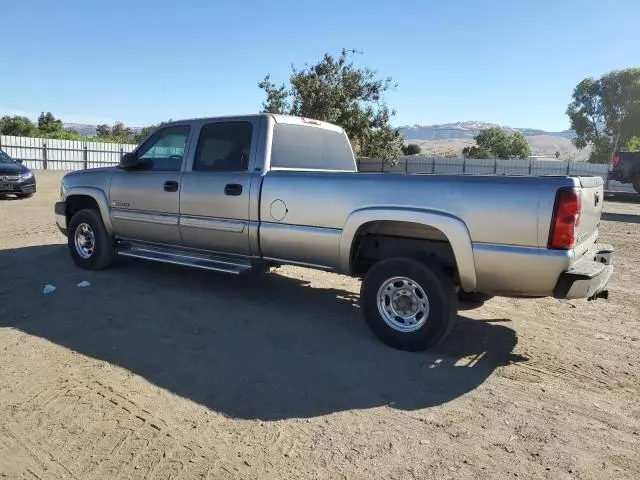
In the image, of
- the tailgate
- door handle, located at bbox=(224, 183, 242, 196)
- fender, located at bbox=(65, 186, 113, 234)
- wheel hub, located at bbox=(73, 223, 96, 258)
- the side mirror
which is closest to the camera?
the tailgate

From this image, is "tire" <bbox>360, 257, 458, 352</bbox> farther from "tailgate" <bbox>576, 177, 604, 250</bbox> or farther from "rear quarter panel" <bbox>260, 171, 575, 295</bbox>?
"tailgate" <bbox>576, 177, 604, 250</bbox>

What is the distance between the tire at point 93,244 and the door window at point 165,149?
42.9 inches

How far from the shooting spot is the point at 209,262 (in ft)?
18.8

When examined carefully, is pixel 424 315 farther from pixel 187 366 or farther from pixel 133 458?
pixel 133 458

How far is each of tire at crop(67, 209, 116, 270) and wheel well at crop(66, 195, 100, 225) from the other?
0.16 metres

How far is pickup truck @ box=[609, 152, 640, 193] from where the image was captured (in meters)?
17.9

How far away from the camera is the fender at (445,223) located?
4.12 m

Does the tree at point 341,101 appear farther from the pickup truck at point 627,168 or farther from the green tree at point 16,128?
the green tree at point 16,128

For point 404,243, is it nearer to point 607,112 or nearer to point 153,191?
point 153,191

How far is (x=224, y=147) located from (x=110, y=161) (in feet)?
99.4

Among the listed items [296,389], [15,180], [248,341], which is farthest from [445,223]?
[15,180]

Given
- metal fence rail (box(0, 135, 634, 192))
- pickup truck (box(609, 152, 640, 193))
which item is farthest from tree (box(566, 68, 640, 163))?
pickup truck (box(609, 152, 640, 193))

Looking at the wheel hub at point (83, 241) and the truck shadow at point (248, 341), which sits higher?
the wheel hub at point (83, 241)

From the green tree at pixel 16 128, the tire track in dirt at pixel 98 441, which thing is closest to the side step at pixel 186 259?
the tire track in dirt at pixel 98 441
